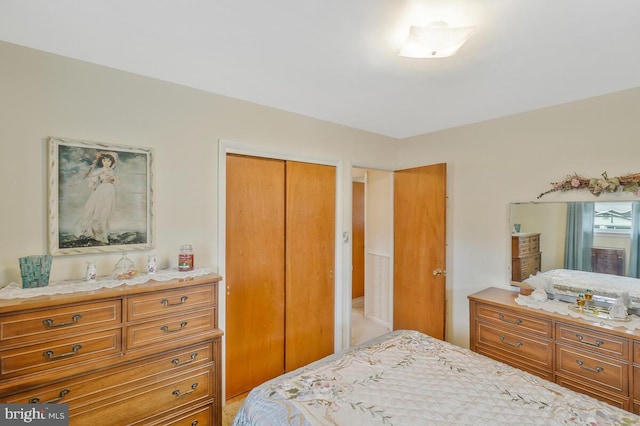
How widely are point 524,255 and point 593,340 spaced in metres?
0.84

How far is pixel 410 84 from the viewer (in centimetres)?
216

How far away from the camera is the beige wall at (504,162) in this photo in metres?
2.26

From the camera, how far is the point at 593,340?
1998 mm

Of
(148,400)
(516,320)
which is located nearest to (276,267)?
(148,400)

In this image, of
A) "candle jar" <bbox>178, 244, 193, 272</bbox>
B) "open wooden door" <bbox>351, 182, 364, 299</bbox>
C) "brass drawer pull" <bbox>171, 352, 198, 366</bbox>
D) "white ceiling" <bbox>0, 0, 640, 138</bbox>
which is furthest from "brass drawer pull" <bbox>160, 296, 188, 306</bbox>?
"open wooden door" <bbox>351, 182, 364, 299</bbox>

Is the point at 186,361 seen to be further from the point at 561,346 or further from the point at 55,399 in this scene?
the point at 561,346

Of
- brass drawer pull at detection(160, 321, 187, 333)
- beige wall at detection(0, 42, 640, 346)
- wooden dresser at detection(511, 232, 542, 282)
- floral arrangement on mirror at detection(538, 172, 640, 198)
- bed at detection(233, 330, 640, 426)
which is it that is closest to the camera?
bed at detection(233, 330, 640, 426)

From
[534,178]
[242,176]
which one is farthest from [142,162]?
[534,178]

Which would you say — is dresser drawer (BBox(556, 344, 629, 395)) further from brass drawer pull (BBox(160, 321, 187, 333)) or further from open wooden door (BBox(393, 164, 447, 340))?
brass drawer pull (BBox(160, 321, 187, 333))

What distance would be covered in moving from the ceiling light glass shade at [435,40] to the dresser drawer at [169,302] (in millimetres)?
1867

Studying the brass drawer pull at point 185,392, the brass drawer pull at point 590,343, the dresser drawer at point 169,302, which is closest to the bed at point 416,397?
the brass drawer pull at point 185,392

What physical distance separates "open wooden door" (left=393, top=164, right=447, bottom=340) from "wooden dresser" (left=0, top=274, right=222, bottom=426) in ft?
7.35

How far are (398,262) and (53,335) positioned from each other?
123 inches

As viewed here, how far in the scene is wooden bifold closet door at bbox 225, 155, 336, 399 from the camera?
246 cm
